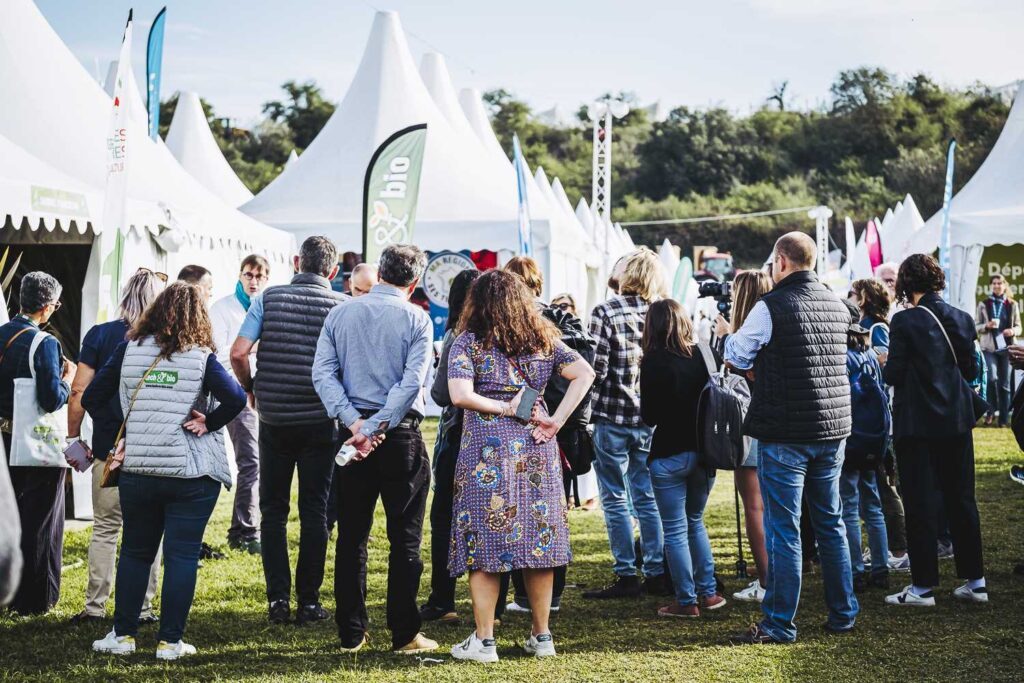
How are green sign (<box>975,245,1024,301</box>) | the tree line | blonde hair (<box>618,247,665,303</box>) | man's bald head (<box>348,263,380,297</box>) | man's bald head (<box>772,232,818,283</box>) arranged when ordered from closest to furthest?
1. man's bald head (<box>772,232,818,283</box>)
2. blonde hair (<box>618,247,665,303</box>)
3. man's bald head (<box>348,263,380,297</box>)
4. green sign (<box>975,245,1024,301</box>)
5. the tree line

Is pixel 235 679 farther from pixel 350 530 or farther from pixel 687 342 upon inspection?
pixel 687 342

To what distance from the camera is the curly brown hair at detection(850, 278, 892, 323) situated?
6008mm

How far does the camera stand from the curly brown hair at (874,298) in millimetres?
6008

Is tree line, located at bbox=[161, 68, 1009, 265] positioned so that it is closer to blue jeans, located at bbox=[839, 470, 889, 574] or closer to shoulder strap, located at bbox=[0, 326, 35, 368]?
shoulder strap, located at bbox=[0, 326, 35, 368]

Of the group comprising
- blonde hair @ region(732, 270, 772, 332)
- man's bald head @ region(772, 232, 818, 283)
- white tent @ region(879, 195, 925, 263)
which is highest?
white tent @ region(879, 195, 925, 263)

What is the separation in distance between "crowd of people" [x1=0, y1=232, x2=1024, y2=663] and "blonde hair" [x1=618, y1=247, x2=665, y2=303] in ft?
0.04

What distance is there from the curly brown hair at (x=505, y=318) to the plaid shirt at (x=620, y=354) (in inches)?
47.3

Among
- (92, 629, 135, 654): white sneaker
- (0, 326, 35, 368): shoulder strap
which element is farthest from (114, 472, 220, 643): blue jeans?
(0, 326, 35, 368): shoulder strap

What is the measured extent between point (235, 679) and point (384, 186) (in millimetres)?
6174

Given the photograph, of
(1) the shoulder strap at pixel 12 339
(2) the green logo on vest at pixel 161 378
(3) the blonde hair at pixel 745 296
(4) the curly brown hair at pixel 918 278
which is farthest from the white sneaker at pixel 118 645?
(4) the curly brown hair at pixel 918 278

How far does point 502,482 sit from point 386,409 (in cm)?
58

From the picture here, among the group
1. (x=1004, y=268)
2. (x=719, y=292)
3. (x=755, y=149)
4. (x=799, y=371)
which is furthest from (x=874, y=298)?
(x=755, y=149)

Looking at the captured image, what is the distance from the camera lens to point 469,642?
4410 mm

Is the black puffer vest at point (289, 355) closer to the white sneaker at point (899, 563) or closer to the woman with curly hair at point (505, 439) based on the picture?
the woman with curly hair at point (505, 439)
